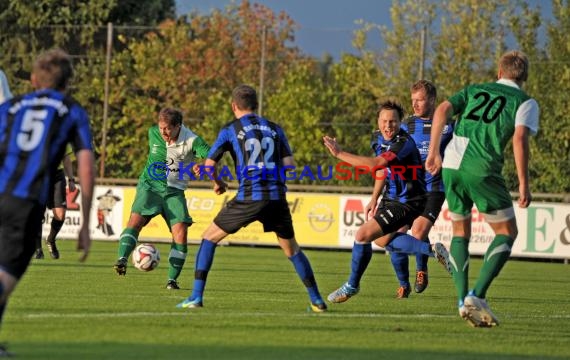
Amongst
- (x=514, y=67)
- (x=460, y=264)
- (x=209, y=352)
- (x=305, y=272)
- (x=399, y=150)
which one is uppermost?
(x=514, y=67)

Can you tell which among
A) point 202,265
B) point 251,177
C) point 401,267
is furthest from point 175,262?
point 251,177

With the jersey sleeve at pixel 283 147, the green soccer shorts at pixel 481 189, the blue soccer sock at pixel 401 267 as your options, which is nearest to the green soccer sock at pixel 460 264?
the green soccer shorts at pixel 481 189

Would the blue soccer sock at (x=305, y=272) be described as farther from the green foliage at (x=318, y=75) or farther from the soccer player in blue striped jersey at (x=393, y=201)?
the green foliage at (x=318, y=75)

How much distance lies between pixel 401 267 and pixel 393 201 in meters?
0.98

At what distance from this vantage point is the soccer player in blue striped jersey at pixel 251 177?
1030 centimetres

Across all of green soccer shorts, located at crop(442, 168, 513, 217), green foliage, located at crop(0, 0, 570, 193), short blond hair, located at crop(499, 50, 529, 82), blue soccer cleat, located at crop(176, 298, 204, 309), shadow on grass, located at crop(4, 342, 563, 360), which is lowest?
shadow on grass, located at crop(4, 342, 563, 360)

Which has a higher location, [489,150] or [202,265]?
[489,150]

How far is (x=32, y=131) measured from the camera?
7.33m

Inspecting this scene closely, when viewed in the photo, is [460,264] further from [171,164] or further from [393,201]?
[171,164]

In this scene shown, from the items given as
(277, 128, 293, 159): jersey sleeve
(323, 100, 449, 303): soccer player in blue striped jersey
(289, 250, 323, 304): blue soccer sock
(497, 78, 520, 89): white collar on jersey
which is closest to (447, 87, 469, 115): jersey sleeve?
(497, 78, 520, 89): white collar on jersey

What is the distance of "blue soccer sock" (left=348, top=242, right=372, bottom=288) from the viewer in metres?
11.9

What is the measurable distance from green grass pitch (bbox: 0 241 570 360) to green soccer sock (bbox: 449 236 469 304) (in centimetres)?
31

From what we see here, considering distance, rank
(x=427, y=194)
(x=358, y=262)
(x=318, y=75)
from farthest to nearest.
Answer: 1. (x=318, y=75)
2. (x=427, y=194)
3. (x=358, y=262)

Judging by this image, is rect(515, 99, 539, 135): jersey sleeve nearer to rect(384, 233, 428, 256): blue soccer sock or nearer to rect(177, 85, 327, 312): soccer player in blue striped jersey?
rect(177, 85, 327, 312): soccer player in blue striped jersey
